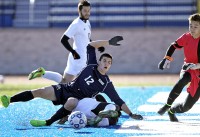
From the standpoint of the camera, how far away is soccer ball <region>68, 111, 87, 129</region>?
349 inches

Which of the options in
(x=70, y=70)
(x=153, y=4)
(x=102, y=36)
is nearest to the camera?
(x=70, y=70)

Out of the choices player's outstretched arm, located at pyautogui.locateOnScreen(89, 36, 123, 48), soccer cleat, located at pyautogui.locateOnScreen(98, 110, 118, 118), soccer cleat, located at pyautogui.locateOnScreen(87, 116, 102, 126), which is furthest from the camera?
player's outstretched arm, located at pyautogui.locateOnScreen(89, 36, 123, 48)

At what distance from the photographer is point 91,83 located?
9.42 meters

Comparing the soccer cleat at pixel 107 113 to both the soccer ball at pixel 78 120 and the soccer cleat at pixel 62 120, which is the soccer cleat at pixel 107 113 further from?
the soccer cleat at pixel 62 120

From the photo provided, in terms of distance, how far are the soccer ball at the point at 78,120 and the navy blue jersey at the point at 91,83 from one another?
1.88ft

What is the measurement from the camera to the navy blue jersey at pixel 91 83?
9336 mm

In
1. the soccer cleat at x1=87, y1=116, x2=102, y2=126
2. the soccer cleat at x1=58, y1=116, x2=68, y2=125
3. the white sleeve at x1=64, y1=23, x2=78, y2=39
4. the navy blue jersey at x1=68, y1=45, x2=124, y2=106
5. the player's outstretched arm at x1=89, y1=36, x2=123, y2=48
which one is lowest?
the soccer cleat at x1=58, y1=116, x2=68, y2=125

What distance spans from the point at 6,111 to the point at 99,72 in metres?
2.87

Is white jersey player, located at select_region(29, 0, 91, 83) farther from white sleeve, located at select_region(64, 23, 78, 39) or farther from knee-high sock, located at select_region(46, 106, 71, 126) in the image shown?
knee-high sock, located at select_region(46, 106, 71, 126)

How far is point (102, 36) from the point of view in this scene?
27.0 meters

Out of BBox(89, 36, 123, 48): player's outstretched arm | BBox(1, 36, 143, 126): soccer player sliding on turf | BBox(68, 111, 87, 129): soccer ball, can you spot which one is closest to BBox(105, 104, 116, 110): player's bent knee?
BBox(1, 36, 143, 126): soccer player sliding on turf

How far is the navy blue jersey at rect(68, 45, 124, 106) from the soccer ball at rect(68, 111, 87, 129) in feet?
1.88

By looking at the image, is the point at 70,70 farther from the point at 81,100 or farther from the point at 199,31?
the point at 199,31

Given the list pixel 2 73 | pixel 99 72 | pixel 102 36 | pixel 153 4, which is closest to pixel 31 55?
pixel 2 73
